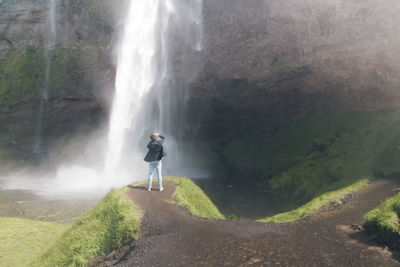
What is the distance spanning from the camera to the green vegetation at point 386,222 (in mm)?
6820

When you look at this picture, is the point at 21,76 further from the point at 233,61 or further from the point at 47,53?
the point at 233,61

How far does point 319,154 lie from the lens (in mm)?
27922

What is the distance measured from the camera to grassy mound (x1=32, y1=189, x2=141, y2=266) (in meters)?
7.43

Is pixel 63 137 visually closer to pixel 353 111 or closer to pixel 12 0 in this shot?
pixel 12 0

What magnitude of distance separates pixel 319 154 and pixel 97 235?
24.7 meters

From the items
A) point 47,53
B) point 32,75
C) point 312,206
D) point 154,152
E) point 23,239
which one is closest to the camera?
point 23,239

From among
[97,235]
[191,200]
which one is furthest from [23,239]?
[191,200]

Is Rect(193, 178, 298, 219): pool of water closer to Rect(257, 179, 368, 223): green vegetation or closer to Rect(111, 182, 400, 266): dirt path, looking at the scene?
Rect(257, 179, 368, 223): green vegetation

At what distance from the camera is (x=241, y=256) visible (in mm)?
6242

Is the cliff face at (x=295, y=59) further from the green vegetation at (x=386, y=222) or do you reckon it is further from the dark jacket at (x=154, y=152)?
the dark jacket at (x=154, y=152)

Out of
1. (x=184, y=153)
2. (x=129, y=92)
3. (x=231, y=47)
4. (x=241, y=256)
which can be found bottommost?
(x=241, y=256)

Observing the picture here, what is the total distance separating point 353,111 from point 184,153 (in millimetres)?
22214

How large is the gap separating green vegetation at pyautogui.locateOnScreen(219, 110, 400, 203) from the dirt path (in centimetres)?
1016

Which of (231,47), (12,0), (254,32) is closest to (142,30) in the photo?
(231,47)
